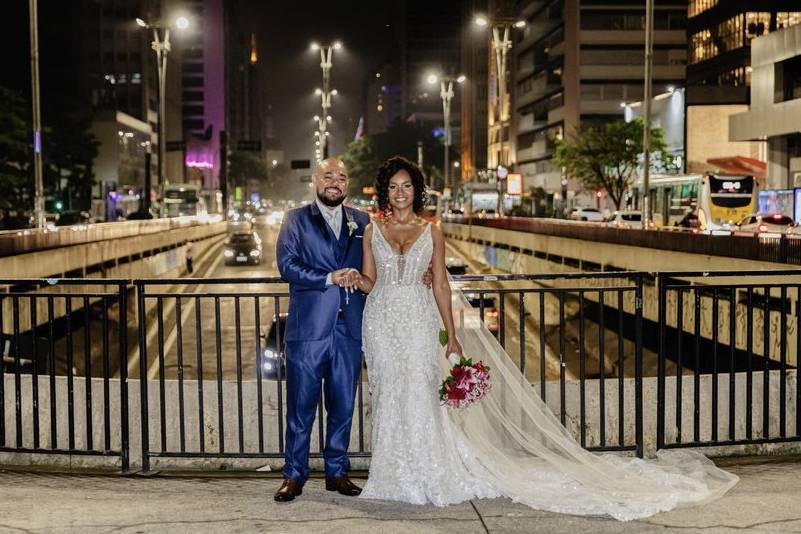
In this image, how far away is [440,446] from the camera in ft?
20.7

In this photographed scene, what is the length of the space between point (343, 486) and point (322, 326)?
1.02 metres

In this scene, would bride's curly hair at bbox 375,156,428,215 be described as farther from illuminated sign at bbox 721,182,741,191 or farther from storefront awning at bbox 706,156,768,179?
storefront awning at bbox 706,156,768,179

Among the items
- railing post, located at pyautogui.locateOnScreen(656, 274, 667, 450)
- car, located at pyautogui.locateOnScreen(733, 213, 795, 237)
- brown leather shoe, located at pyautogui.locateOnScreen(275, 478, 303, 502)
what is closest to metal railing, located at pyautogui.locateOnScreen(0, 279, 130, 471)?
brown leather shoe, located at pyautogui.locateOnScreen(275, 478, 303, 502)

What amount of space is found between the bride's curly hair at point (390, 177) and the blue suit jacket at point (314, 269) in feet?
0.80

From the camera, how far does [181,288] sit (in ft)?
126

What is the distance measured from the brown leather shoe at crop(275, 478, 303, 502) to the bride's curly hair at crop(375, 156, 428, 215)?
176 centimetres

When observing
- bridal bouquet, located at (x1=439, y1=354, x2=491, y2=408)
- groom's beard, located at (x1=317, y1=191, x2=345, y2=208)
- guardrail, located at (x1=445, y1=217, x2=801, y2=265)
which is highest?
groom's beard, located at (x1=317, y1=191, x2=345, y2=208)

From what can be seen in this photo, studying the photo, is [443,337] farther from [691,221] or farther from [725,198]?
[691,221]

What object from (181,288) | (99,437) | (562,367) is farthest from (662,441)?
(181,288)

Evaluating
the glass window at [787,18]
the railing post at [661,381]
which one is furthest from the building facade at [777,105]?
the railing post at [661,381]

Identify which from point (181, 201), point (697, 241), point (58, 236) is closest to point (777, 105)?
point (697, 241)

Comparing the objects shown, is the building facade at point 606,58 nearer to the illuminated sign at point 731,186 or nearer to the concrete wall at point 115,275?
the illuminated sign at point 731,186

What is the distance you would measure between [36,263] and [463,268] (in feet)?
37.5

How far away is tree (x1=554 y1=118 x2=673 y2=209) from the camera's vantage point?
79.3 meters
